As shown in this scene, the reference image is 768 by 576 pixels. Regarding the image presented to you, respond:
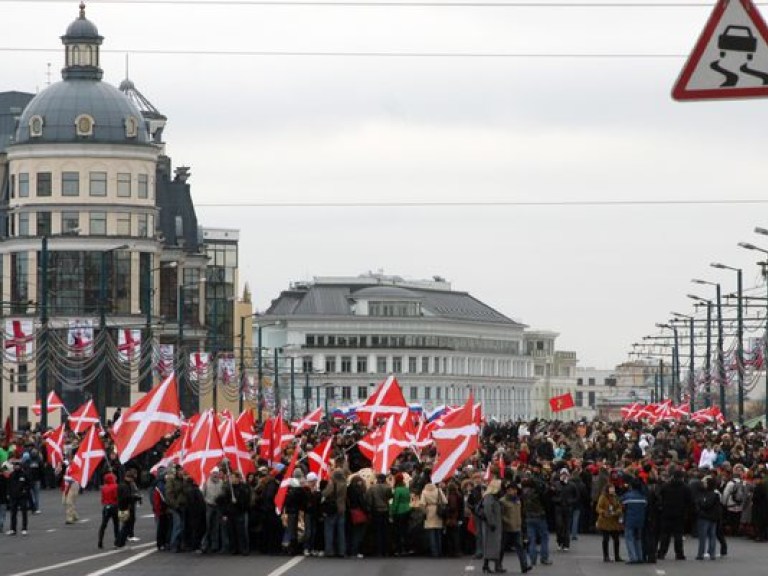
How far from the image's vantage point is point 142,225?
409ft

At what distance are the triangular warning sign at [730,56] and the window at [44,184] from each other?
11387cm

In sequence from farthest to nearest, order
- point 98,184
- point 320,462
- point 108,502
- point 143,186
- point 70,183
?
point 143,186, point 98,184, point 70,183, point 108,502, point 320,462

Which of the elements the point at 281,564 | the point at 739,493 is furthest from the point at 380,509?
the point at 739,493

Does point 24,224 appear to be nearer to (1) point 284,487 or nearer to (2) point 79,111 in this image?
(2) point 79,111

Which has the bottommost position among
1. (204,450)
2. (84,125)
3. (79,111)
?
(204,450)

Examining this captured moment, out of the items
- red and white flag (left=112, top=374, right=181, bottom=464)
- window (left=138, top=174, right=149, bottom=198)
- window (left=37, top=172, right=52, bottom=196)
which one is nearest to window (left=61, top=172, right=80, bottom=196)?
window (left=37, top=172, right=52, bottom=196)

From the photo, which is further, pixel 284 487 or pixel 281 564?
pixel 284 487

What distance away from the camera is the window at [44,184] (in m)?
122

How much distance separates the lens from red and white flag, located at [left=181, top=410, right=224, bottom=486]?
32938 millimetres

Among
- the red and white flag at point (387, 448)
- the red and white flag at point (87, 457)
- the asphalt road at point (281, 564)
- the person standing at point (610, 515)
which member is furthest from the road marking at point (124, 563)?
the red and white flag at point (87, 457)

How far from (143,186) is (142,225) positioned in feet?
7.39

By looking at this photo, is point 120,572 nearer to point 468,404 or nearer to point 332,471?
point 332,471

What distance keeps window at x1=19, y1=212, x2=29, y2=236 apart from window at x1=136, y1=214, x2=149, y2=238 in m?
5.95

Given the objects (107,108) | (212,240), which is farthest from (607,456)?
(212,240)
